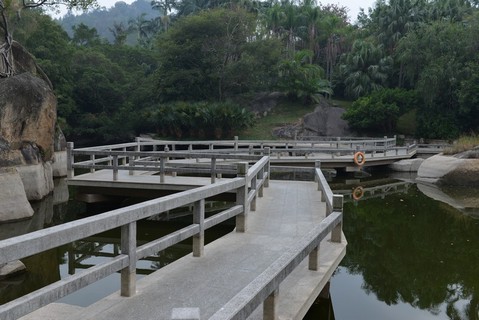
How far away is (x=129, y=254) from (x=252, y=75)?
40322 millimetres

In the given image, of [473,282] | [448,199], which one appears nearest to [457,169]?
[448,199]

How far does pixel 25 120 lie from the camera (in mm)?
15047

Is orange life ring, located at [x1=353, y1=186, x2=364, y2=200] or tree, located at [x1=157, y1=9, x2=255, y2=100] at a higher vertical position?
tree, located at [x1=157, y1=9, x2=255, y2=100]

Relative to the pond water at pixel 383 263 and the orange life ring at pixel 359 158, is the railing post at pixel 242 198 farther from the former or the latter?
the orange life ring at pixel 359 158

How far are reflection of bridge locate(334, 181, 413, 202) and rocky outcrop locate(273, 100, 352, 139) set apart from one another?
20337mm

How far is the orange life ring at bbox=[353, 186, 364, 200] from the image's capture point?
1744cm

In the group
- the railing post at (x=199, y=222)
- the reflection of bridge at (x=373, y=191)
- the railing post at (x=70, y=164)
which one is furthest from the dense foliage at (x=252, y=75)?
the railing post at (x=199, y=222)

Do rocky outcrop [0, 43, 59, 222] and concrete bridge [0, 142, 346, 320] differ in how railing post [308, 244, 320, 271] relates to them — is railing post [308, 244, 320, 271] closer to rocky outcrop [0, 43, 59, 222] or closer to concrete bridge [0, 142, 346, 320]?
concrete bridge [0, 142, 346, 320]

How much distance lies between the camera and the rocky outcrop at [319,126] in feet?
135

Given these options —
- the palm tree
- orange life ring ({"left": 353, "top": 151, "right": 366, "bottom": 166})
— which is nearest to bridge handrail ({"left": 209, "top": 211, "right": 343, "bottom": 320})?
orange life ring ({"left": 353, "top": 151, "right": 366, "bottom": 166})

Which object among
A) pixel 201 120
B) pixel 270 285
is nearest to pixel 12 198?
pixel 270 285

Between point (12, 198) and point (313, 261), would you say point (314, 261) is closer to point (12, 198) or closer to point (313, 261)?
point (313, 261)

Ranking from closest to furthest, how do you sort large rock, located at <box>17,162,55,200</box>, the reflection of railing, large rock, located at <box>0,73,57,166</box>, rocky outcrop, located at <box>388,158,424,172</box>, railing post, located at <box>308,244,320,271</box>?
1. railing post, located at <box>308,244,320,271</box>
2. the reflection of railing
3. large rock, located at <box>17,162,55,200</box>
4. large rock, located at <box>0,73,57,166</box>
5. rocky outcrop, located at <box>388,158,424,172</box>

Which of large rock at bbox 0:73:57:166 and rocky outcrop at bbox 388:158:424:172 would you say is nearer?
large rock at bbox 0:73:57:166
